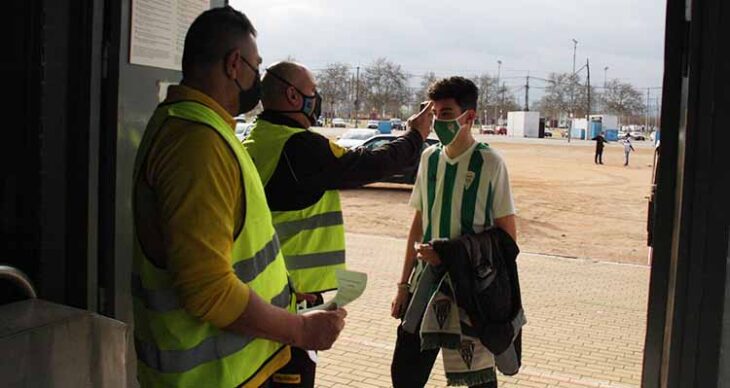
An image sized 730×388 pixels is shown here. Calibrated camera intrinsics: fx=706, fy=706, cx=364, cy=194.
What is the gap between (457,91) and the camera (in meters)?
3.54

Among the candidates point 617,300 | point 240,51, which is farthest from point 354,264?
point 240,51

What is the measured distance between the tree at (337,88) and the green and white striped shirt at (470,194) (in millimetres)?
48508

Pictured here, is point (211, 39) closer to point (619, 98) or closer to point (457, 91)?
point (457, 91)

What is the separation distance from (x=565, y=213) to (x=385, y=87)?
189 feet

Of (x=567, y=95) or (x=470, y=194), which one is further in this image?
(x=567, y=95)

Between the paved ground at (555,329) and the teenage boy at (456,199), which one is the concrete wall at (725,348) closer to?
the teenage boy at (456,199)

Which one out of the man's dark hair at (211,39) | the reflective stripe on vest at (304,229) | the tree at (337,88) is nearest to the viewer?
the man's dark hair at (211,39)

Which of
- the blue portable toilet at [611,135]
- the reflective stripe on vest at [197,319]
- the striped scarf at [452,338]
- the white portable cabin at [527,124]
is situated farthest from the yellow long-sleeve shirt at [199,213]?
the white portable cabin at [527,124]

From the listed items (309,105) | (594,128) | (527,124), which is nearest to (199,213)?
(309,105)

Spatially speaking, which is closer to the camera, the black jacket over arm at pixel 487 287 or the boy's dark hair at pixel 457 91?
the black jacket over arm at pixel 487 287

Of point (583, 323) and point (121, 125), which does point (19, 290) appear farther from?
point (583, 323)

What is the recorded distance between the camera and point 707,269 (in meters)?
1.97

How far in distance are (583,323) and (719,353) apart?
5097 millimetres

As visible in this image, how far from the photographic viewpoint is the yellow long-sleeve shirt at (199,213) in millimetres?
1852
